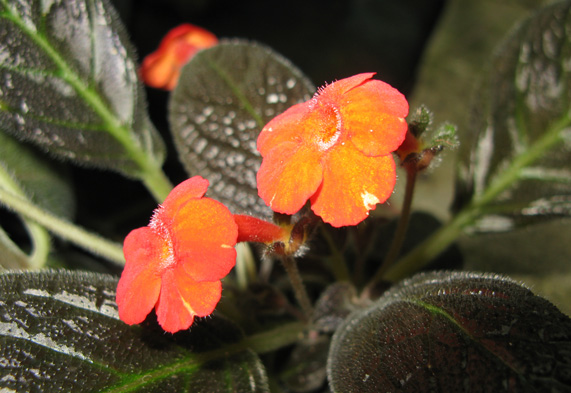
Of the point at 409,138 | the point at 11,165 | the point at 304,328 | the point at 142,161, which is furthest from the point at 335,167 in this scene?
the point at 11,165

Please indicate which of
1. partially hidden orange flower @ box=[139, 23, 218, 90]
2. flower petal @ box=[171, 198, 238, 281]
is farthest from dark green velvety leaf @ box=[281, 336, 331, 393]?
partially hidden orange flower @ box=[139, 23, 218, 90]

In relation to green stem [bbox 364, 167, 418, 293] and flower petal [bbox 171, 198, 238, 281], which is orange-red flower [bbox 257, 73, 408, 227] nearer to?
flower petal [bbox 171, 198, 238, 281]

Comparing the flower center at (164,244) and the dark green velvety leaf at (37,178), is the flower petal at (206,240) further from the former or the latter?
the dark green velvety leaf at (37,178)

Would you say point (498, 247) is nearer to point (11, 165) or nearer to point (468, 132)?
point (468, 132)

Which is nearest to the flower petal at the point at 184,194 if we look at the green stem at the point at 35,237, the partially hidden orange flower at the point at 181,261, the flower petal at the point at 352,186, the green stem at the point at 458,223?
the partially hidden orange flower at the point at 181,261

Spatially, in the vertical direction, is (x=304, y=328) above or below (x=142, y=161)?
below
